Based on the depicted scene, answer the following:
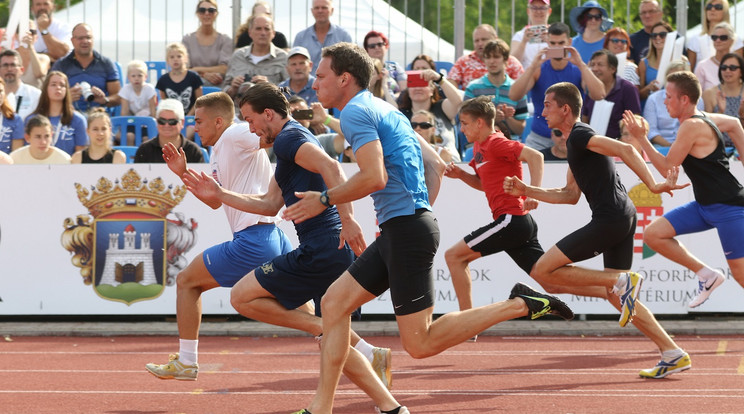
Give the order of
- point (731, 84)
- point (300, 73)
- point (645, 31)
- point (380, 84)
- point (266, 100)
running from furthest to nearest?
point (645, 31)
point (380, 84)
point (300, 73)
point (731, 84)
point (266, 100)

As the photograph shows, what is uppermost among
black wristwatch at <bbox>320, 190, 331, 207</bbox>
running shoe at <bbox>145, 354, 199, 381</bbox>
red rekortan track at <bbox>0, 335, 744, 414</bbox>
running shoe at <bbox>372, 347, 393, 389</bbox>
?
black wristwatch at <bbox>320, 190, 331, 207</bbox>

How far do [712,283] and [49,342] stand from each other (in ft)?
19.3

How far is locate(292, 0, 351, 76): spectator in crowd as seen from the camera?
13.9 m

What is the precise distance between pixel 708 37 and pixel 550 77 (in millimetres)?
2789

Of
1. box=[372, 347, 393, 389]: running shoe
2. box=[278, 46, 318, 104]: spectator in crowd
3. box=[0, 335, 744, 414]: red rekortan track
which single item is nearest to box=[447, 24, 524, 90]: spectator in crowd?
box=[278, 46, 318, 104]: spectator in crowd

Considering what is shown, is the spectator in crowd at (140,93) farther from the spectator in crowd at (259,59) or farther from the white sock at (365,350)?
the white sock at (365,350)

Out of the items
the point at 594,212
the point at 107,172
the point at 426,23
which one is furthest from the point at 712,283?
the point at 426,23

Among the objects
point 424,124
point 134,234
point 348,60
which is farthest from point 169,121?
point 348,60

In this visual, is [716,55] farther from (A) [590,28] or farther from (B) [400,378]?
(B) [400,378]

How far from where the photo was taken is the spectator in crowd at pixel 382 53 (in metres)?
13.4

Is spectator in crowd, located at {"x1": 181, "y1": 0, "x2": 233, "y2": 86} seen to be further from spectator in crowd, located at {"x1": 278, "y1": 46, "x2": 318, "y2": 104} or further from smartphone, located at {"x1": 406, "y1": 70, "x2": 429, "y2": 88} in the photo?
smartphone, located at {"x1": 406, "y1": 70, "x2": 429, "y2": 88}

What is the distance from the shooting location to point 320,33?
14.0 m

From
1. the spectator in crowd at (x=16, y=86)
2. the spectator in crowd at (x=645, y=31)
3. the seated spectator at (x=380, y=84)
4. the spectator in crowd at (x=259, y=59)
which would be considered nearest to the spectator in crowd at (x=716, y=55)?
the spectator in crowd at (x=645, y=31)

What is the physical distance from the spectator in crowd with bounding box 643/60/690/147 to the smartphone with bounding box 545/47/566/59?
1.26 metres
